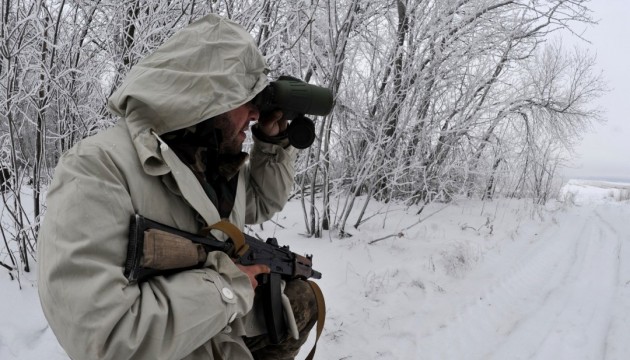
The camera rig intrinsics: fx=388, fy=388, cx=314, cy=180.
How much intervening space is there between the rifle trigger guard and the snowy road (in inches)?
69.5

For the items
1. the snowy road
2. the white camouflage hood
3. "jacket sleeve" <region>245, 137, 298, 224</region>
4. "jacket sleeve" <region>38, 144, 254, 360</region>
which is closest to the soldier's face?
the white camouflage hood

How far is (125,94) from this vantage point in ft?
3.34

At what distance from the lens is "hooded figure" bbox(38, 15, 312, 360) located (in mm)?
838

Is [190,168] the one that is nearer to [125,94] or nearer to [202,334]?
[125,94]

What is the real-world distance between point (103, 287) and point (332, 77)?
347 cm

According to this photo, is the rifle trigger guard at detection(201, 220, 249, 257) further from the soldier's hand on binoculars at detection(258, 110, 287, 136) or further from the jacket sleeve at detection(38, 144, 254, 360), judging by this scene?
the soldier's hand on binoculars at detection(258, 110, 287, 136)

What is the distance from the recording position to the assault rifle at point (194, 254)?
0.93 m

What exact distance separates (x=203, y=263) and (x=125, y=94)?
50 centimetres

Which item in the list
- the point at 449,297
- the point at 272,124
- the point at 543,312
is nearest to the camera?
the point at 272,124

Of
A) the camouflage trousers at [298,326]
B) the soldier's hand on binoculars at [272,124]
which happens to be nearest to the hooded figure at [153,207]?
the soldier's hand on binoculars at [272,124]

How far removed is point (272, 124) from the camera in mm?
1544

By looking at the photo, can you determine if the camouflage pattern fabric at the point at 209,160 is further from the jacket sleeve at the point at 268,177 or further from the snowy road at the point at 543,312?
the snowy road at the point at 543,312

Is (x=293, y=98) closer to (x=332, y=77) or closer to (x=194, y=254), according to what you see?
(x=194, y=254)

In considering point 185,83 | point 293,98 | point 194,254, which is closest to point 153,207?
point 194,254
